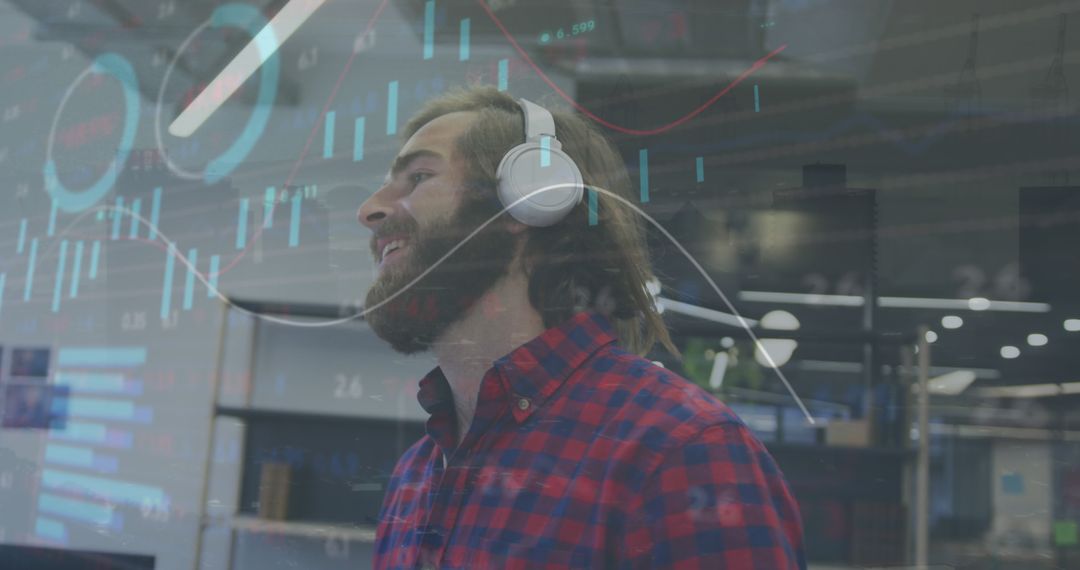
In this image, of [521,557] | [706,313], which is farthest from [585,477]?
[706,313]

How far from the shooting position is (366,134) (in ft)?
3.64

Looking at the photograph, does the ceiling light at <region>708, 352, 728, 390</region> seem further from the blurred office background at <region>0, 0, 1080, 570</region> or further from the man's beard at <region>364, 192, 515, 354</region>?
the man's beard at <region>364, 192, 515, 354</region>

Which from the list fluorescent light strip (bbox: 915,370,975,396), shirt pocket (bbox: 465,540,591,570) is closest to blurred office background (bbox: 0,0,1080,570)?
fluorescent light strip (bbox: 915,370,975,396)

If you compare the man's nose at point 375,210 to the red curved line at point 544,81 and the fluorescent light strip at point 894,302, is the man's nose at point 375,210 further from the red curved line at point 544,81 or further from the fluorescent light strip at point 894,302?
the fluorescent light strip at point 894,302

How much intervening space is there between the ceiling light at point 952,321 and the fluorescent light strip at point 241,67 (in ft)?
2.94

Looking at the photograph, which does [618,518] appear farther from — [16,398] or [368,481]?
[16,398]

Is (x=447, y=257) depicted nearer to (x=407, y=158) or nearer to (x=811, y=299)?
(x=407, y=158)

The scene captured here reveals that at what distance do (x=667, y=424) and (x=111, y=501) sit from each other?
0.81 meters

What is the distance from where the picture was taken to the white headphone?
3.24ft

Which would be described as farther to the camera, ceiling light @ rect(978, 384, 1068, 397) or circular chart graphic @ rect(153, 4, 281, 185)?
circular chart graphic @ rect(153, 4, 281, 185)

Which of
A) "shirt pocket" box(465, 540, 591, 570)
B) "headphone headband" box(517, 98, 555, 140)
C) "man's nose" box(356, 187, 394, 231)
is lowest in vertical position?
"shirt pocket" box(465, 540, 591, 570)

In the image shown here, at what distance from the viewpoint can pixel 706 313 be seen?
0.95 m

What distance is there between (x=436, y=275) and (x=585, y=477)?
31 centimetres

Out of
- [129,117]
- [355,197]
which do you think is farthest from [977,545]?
[129,117]
